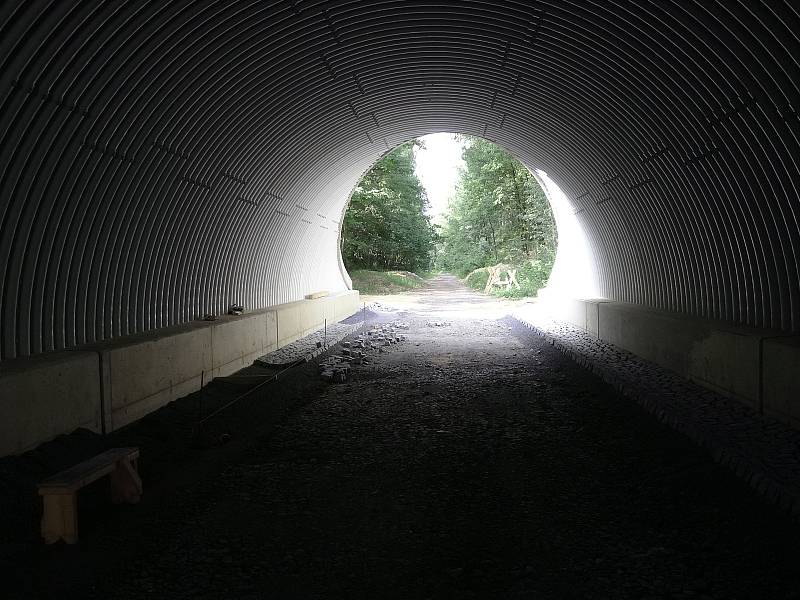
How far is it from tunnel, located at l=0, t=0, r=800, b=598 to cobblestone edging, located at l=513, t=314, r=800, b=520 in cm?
5

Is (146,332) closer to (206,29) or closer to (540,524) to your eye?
(206,29)

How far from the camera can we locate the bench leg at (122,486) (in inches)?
215

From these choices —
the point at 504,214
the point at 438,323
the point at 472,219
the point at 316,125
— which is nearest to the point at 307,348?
the point at 316,125

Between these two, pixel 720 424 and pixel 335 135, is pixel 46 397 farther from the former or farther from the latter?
pixel 335 135

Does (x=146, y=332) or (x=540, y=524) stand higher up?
(x=146, y=332)

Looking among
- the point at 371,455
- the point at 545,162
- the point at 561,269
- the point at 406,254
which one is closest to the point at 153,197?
the point at 371,455

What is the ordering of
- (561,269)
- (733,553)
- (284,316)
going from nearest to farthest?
(733,553) < (284,316) < (561,269)

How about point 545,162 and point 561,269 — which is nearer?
point 545,162

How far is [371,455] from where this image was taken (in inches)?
264

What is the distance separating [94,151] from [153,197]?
1822 millimetres

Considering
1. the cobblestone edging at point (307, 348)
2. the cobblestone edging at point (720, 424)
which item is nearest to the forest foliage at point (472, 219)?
the cobblestone edging at point (307, 348)

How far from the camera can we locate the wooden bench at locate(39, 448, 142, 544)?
470 cm

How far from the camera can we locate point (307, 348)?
1452 centimetres

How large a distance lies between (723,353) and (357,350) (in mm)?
7517
